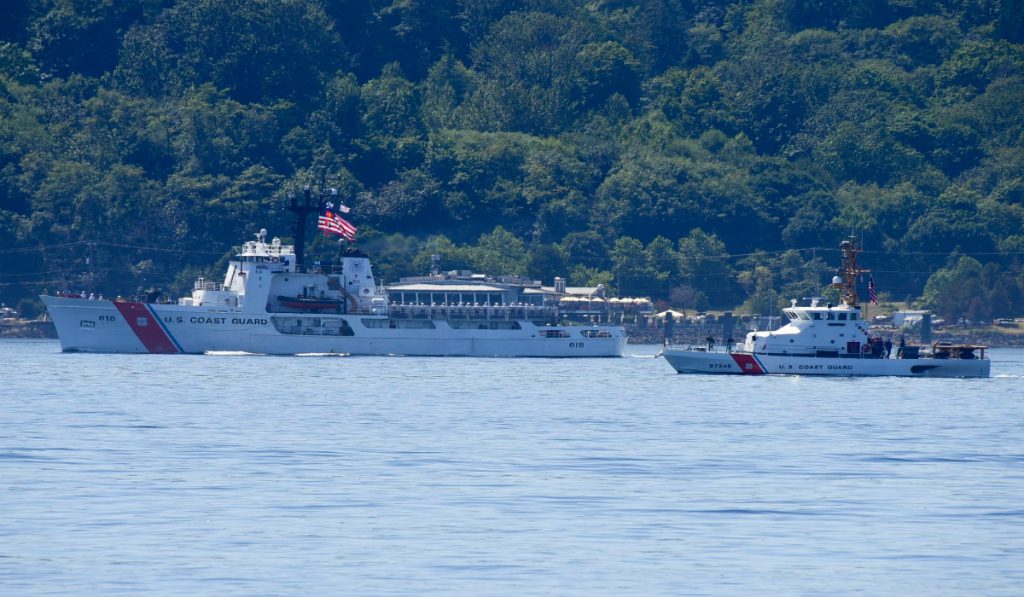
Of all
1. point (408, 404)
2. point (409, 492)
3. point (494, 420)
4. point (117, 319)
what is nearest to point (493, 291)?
point (117, 319)

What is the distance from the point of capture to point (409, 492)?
44688 millimetres

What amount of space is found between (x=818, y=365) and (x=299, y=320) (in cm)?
3899

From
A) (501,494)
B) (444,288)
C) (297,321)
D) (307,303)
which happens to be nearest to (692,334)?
(444,288)

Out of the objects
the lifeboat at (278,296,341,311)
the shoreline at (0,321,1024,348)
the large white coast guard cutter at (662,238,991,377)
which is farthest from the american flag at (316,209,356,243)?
the shoreline at (0,321,1024,348)

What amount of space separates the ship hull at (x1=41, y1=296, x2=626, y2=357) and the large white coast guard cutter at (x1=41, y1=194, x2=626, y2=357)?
0.07 metres

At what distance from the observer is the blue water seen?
34.2 m

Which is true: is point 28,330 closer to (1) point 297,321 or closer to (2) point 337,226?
(1) point 297,321

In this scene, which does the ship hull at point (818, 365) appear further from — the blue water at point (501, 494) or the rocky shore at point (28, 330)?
the rocky shore at point (28, 330)

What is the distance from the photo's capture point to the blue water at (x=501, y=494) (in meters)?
34.2

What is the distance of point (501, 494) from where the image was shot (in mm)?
44375

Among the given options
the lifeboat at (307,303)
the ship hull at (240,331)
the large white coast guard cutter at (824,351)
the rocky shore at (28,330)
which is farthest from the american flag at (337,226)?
the rocky shore at (28,330)

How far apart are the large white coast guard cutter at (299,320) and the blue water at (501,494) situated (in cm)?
3911

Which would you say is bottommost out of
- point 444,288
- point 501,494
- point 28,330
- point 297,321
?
point 501,494

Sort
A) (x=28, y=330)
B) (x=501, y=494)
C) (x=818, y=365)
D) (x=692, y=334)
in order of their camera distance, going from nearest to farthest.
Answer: (x=501, y=494)
(x=818, y=365)
(x=28, y=330)
(x=692, y=334)
